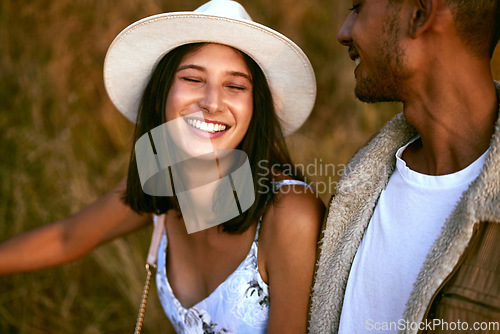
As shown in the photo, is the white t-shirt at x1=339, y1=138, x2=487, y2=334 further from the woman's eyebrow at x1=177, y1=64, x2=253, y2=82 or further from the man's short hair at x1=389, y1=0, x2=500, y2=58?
the woman's eyebrow at x1=177, y1=64, x2=253, y2=82

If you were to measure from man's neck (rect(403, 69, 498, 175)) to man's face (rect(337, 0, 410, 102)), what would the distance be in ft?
0.32

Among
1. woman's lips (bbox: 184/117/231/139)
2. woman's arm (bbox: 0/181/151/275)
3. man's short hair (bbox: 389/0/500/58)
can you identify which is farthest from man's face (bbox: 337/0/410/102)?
woman's arm (bbox: 0/181/151/275)

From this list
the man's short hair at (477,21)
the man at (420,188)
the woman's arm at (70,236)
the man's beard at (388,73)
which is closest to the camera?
the man at (420,188)

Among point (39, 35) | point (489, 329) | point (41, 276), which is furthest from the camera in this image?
point (39, 35)

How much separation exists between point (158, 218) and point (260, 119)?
29.8 inches

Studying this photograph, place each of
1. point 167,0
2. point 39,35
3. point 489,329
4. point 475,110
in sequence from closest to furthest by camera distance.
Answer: point 489,329 < point 475,110 < point 39,35 < point 167,0

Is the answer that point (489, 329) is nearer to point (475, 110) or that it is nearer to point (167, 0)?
point (475, 110)

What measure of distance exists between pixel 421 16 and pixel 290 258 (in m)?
0.95

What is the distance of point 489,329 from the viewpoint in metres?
1.24

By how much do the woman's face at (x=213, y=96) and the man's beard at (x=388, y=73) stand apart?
1.64ft

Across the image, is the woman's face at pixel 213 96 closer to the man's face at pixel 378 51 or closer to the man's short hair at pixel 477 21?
the man's face at pixel 378 51

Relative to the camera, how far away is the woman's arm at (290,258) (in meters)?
1.75

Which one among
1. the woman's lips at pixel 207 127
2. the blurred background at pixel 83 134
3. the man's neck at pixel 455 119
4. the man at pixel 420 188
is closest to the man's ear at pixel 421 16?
the man at pixel 420 188

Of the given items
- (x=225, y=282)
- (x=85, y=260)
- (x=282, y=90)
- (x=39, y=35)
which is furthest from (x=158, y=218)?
(x=39, y=35)
